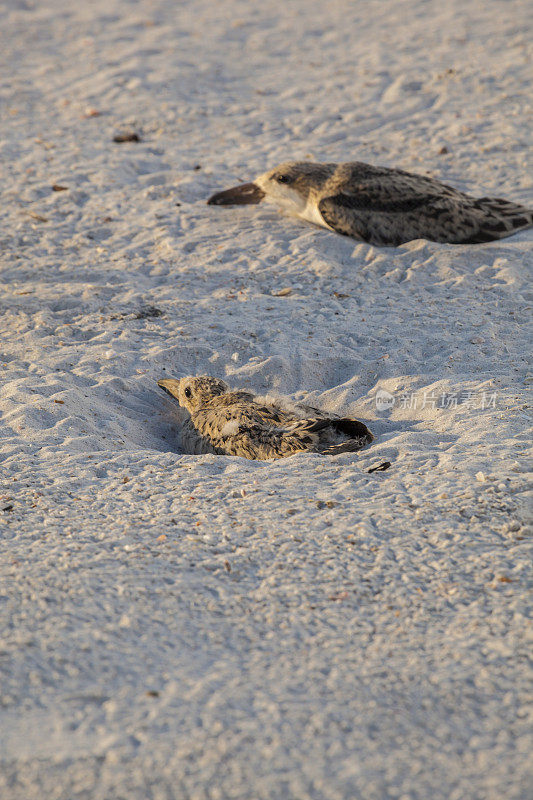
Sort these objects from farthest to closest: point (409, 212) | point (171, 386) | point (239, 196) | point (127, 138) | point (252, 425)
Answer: point (127, 138), point (239, 196), point (409, 212), point (171, 386), point (252, 425)

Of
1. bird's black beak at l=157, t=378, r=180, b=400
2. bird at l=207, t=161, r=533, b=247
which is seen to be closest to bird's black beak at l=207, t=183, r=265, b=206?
bird at l=207, t=161, r=533, b=247

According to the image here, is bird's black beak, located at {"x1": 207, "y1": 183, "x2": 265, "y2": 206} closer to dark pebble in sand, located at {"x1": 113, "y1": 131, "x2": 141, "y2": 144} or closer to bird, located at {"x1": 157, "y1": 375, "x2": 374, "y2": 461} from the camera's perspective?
dark pebble in sand, located at {"x1": 113, "y1": 131, "x2": 141, "y2": 144}

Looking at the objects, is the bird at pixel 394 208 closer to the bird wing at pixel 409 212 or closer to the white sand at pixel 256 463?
the bird wing at pixel 409 212

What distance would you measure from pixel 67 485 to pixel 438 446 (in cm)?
221

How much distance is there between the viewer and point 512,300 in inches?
260

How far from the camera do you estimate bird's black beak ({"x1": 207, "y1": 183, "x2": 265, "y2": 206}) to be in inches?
325

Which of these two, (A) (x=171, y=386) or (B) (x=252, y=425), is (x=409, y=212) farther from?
(B) (x=252, y=425)

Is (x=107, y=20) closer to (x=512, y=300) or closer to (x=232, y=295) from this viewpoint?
(x=232, y=295)

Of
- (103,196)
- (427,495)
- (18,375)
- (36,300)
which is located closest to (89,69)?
(103,196)

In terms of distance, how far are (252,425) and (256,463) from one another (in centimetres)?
38

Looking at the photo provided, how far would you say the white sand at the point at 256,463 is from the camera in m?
2.79

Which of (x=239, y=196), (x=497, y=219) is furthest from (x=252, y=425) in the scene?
(x=239, y=196)

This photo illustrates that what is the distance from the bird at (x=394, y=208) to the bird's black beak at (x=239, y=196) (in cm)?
37

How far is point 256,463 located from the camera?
475cm
